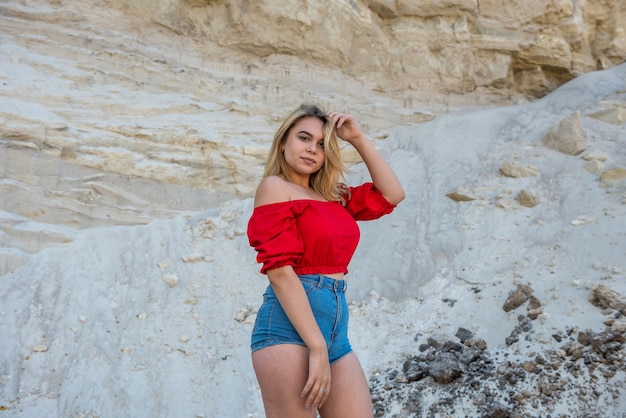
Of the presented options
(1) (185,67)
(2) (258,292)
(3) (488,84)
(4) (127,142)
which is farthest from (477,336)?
(3) (488,84)

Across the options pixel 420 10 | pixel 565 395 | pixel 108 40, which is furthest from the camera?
pixel 420 10

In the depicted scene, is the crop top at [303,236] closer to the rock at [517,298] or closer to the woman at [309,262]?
the woman at [309,262]

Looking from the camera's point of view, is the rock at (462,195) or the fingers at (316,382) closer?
the fingers at (316,382)

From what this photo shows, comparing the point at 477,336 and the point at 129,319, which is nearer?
the point at 477,336

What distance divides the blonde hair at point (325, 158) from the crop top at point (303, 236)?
10 cm

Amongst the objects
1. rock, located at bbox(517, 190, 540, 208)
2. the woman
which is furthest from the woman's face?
rock, located at bbox(517, 190, 540, 208)

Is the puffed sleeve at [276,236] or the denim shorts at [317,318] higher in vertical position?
the puffed sleeve at [276,236]

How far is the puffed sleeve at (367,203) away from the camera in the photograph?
229cm

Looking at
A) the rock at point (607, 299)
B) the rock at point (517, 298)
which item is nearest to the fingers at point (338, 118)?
the rock at point (607, 299)

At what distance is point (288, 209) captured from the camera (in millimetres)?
1897

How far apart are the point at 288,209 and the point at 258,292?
13.3 feet

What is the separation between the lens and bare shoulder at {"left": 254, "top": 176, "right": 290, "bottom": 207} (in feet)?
6.34

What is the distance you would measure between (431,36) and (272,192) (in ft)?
28.8

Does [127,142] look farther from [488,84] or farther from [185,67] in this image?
[488,84]
